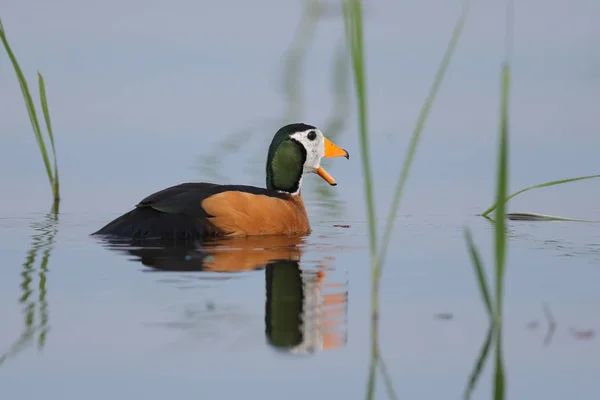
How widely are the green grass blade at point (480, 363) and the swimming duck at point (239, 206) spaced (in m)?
4.20

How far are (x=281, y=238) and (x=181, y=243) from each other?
3.28 feet

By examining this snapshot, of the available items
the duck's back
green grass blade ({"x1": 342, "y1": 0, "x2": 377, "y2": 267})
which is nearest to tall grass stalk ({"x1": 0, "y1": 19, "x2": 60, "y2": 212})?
the duck's back

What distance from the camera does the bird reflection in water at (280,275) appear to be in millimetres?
6422

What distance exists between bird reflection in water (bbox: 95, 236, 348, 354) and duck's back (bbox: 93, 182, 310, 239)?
0.54ft

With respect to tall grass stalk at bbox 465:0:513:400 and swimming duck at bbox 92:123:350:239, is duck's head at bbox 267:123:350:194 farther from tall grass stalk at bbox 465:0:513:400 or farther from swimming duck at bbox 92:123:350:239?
tall grass stalk at bbox 465:0:513:400

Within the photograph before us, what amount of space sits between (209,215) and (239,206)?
311 millimetres

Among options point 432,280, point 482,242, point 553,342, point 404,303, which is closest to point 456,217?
point 482,242

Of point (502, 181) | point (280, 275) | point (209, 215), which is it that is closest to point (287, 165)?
point (209, 215)

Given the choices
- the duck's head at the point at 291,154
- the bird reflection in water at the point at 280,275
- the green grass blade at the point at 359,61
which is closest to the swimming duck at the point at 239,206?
the duck's head at the point at 291,154

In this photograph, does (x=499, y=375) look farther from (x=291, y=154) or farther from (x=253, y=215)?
(x=291, y=154)

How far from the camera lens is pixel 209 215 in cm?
1042

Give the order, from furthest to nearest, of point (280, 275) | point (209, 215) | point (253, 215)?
point (253, 215) < point (209, 215) < point (280, 275)

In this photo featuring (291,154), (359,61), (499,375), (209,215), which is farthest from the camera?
(291,154)

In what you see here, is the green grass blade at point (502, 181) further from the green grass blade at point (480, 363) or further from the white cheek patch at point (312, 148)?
the white cheek patch at point (312, 148)
